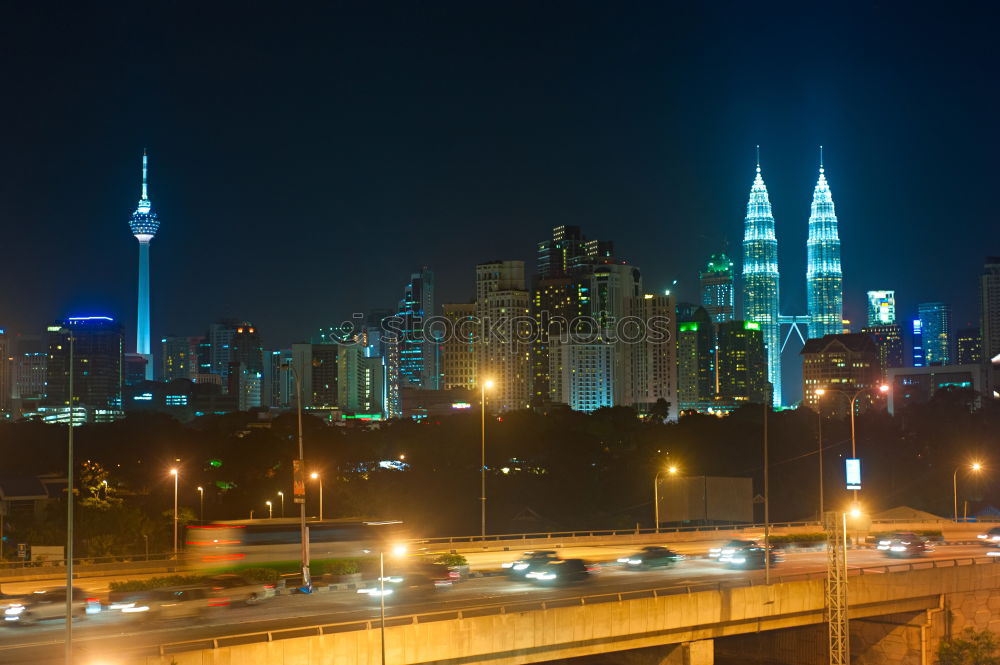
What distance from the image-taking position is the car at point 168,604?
29.2m

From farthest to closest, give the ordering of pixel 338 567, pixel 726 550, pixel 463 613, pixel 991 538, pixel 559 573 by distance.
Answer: pixel 991 538 < pixel 726 550 < pixel 338 567 < pixel 559 573 < pixel 463 613

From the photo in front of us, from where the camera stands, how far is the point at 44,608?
1156 inches

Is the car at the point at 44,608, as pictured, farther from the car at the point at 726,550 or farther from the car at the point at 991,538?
the car at the point at 991,538

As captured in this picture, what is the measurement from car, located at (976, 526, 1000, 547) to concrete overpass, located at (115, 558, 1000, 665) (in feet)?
32.8

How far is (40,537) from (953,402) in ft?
344

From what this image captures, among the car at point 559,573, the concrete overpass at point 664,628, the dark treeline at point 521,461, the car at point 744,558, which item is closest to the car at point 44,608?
the concrete overpass at point 664,628

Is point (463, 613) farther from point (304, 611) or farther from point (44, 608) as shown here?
point (44, 608)

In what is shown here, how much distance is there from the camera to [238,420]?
126375 mm

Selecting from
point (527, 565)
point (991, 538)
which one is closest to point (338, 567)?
point (527, 565)

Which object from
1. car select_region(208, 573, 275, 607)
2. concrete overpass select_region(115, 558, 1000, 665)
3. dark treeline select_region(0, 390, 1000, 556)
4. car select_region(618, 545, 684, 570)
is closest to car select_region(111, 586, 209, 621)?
car select_region(208, 573, 275, 607)

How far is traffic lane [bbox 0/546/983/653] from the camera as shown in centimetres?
2688

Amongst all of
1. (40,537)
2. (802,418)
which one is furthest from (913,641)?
(802,418)

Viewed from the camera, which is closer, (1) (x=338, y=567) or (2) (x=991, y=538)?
(1) (x=338, y=567)

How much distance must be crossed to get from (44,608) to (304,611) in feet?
22.0
